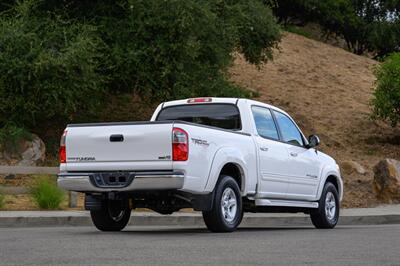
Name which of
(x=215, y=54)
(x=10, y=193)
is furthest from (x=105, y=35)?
(x=10, y=193)

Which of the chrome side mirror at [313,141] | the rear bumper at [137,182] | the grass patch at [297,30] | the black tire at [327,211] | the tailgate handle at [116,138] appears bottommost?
the black tire at [327,211]

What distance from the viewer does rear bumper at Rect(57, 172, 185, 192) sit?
11719 mm

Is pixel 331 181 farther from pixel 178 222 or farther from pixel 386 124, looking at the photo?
pixel 386 124

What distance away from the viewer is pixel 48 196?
17.5m

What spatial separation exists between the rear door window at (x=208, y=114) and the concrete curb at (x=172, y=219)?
267 cm

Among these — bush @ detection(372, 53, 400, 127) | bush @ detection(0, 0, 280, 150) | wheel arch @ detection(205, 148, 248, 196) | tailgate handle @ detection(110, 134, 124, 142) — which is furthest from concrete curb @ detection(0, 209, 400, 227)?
bush @ detection(372, 53, 400, 127)

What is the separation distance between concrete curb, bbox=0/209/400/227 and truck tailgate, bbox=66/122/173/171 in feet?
10.1

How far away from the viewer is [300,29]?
49906 mm

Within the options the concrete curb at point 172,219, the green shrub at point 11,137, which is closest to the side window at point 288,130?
the concrete curb at point 172,219

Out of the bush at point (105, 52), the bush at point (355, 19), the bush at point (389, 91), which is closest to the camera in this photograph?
the bush at point (105, 52)

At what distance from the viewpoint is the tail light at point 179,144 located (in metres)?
11.7

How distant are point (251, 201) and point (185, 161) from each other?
6.61 feet

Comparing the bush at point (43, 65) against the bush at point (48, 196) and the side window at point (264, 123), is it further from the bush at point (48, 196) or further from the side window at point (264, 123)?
the side window at point (264, 123)

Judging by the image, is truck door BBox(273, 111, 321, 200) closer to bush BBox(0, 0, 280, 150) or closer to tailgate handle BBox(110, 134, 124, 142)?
tailgate handle BBox(110, 134, 124, 142)
